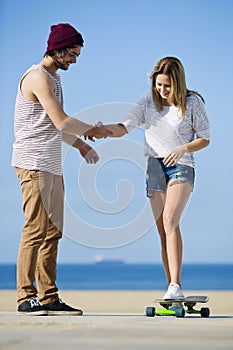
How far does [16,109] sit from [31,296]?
122 centimetres

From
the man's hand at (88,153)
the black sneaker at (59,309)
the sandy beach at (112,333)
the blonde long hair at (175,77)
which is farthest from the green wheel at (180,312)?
the blonde long hair at (175,77)

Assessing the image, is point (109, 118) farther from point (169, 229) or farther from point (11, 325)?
point (11, 325)

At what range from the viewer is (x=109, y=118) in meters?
5.73

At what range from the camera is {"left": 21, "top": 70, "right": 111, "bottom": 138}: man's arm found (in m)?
5.12

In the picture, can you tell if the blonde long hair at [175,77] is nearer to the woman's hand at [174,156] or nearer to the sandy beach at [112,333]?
the woman's hand at [174,156]

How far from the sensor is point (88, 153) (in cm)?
539

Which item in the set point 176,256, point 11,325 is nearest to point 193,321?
point 176,256

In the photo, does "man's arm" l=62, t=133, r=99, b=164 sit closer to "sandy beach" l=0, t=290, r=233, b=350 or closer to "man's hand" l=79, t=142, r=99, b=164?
"man's hand" l=79, t=142, r=99, b=164

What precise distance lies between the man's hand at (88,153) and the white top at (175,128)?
14.5 inches

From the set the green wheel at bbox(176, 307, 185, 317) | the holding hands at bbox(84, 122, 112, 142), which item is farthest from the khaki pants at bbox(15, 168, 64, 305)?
the green wheel at bbox(176, 307, 185, 317)

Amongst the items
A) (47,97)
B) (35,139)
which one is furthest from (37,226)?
(47,97)

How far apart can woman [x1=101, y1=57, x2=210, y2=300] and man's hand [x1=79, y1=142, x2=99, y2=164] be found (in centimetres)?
37

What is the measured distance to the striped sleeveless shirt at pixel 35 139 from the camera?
517 centimetres

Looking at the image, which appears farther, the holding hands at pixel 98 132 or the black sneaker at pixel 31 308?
the holding hands at pixel 98 132
